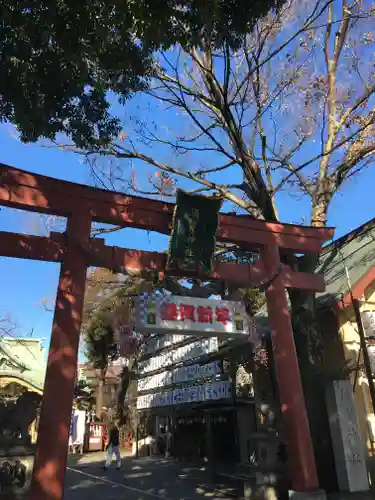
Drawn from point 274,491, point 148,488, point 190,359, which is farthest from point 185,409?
point 274,491

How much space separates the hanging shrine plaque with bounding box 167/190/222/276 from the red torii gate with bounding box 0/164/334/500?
1.17 feet

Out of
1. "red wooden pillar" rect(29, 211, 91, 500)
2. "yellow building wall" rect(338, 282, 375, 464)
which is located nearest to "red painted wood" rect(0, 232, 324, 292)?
"red wooden pillar" rect(29, 211, 91, 500)

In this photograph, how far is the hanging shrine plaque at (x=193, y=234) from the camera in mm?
8375

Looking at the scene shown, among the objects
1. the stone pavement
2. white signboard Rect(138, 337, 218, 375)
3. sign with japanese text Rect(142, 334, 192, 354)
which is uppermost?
sign with japanese text Rect(142, 334, 192, 354)

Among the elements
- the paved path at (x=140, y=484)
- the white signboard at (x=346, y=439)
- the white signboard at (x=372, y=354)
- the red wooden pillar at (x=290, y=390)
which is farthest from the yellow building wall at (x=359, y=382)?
the paved path at (x=140, y=484)

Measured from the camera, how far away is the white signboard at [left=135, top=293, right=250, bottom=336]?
7.92m

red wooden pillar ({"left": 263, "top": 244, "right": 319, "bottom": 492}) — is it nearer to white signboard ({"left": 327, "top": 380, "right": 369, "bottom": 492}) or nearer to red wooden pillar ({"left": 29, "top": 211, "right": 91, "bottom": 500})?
white signboard ({"left": 327, "top": 380, "right": 369, "bottom": 492})

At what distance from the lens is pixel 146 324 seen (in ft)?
25.7

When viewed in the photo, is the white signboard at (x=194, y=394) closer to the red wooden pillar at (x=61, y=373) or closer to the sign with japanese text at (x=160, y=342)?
the sign with japanese text at (x=160, y=342)

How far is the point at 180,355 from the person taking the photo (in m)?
17.1

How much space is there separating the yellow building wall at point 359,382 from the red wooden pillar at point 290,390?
2.55m

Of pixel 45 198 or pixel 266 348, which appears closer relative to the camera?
pixel 45 198

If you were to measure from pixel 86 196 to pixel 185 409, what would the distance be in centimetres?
1235

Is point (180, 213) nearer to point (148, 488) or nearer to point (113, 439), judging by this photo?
point (148, 488)
